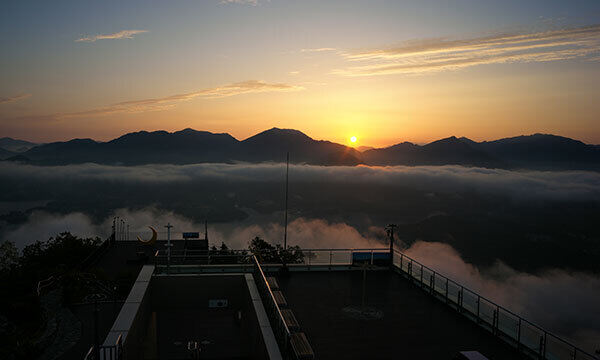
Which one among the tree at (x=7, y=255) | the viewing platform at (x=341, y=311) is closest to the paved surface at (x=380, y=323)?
the viewing platform at (x=341, y=311)

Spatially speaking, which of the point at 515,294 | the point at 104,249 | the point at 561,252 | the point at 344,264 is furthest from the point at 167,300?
the point at 561,252

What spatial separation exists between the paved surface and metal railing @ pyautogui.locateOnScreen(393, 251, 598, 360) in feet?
0.89

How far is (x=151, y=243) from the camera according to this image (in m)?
46.1

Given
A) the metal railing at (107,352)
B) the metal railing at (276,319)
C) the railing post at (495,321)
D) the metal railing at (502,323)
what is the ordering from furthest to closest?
the railing post at (495,321) → the metal railing at (276,319) → the metal railing at (502,323) → the metal railing at (107,352)

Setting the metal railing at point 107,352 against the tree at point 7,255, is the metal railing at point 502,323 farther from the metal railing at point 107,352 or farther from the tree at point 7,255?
the tree at point 7,255

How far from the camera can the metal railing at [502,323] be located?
11.0 m

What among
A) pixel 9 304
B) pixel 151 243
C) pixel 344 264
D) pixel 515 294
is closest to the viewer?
pixel 344 264

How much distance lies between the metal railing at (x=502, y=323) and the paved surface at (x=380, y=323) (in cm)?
27

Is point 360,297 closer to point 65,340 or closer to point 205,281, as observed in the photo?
point 205,281

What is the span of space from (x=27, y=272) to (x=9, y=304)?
48.1 feet

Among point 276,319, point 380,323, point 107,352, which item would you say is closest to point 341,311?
point 380,323

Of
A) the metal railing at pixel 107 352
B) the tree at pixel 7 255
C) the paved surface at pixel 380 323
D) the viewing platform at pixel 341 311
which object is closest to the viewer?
the metal railing at pixel 107 352

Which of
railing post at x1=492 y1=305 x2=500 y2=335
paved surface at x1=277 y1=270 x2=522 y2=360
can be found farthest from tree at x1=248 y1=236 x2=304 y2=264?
railing post at x1=492 y1=305 x2=500 y2=335

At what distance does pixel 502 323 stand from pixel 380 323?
360cm
